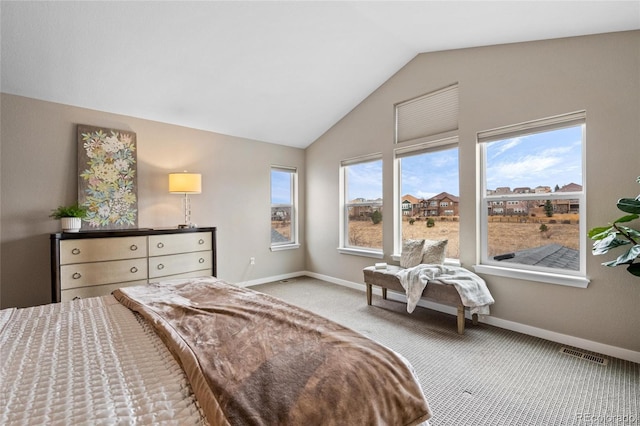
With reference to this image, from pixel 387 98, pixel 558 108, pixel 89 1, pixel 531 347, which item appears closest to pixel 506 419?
pixel 531 347

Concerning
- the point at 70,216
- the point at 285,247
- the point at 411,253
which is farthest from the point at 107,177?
the point at 411,253

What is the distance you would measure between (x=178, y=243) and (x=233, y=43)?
223 cm

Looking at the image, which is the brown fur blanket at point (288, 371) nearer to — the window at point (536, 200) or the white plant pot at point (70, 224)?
the white plant pot at point (70, 224)

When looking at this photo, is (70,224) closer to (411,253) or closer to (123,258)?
(123,258)

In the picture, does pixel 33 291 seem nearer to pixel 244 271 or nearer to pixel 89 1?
pixel 244 271

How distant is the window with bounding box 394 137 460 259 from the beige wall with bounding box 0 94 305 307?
6.52 feet

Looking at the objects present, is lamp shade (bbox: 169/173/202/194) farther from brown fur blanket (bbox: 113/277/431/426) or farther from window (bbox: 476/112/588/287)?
window (bbox: 476/112/588/287)

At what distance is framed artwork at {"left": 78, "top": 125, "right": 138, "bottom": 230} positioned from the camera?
10.7 feet

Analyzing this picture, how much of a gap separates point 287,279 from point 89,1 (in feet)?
13.6

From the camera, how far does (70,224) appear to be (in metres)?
2.90

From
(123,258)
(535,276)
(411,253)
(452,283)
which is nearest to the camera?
(535,276)

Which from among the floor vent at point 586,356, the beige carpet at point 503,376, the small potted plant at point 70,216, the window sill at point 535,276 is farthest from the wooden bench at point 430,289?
the small potted plant at point 70,216

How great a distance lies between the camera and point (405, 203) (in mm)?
4004

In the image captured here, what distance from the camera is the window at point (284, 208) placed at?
5.02 meters
